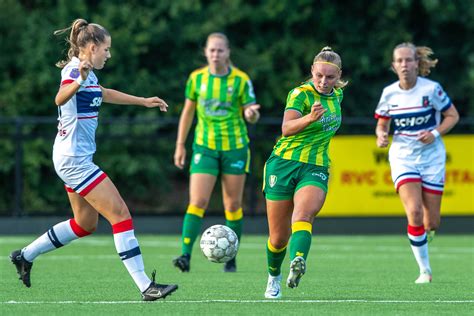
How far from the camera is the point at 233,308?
8.32 metres

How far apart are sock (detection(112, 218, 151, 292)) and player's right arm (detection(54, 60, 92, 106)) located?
0.96 meters

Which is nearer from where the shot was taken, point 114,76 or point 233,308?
point 233,308

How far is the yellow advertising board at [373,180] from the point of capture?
59.8 ft

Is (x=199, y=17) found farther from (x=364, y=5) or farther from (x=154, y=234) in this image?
(x=154, y=234)

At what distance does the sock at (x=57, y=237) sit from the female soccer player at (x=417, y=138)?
121 inches

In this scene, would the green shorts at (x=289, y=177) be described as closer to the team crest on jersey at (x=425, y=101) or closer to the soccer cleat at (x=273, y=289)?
the soccer cleat at (x=273, y=289)

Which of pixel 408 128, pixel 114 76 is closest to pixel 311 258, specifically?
pixel 408 128

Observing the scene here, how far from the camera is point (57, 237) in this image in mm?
9484

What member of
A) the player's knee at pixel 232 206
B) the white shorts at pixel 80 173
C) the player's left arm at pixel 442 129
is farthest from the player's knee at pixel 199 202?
the white shorts at pixel 80 173

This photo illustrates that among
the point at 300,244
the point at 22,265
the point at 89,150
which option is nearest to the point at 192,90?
the point at 22,265

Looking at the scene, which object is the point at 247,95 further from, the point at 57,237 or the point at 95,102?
the point at 95,102

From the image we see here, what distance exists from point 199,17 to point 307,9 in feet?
7.00

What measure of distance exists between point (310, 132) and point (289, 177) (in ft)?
1.22

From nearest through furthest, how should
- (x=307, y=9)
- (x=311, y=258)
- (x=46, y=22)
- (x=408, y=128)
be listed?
1. (x=408, y=128)
2. (x=311, y=258)
3. (x=46, y=22)
4. (x=307, y=9)
